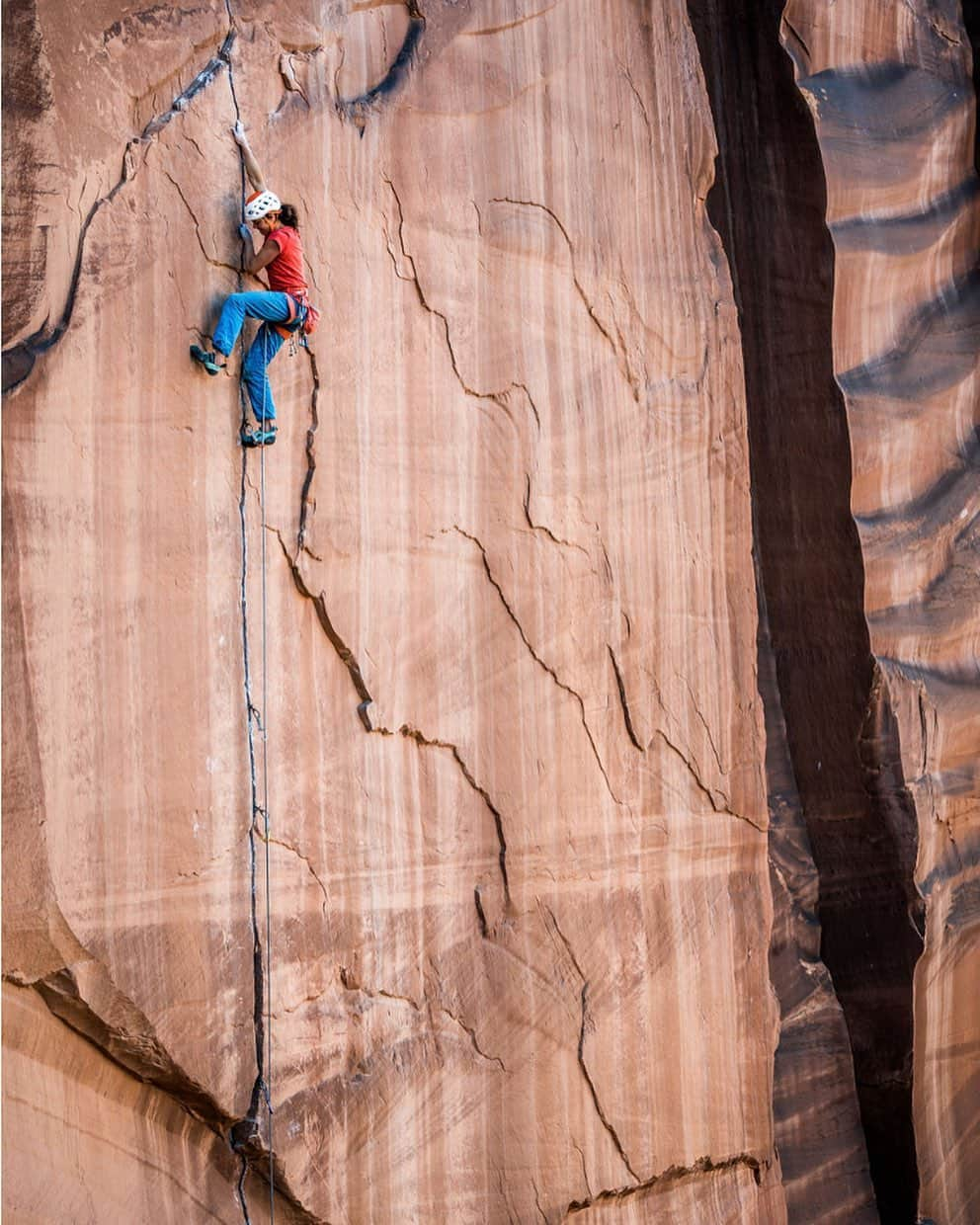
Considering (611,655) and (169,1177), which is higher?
(611,655)

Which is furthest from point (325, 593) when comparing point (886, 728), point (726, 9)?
point (726, 9)

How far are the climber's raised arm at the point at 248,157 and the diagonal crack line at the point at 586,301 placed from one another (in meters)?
0.46

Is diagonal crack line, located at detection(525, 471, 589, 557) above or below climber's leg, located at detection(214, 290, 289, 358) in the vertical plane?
below

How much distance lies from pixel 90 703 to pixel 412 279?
917 millimetres

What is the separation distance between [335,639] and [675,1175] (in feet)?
3.90

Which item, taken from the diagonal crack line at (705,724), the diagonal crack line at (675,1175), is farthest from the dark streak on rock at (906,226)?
the diagonal crack line at (675,1175)

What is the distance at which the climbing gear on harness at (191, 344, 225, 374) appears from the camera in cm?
203

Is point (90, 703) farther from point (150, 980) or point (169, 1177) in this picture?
point (169, 1177)

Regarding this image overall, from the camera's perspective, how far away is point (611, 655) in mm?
2490

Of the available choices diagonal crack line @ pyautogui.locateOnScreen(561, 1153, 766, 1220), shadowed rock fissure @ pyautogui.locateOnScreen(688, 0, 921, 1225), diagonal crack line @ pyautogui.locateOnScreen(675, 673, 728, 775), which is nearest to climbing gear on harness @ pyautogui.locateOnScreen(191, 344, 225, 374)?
diagonal crack line @ pyautogui.locateOnScreen(675, 673, 728, 775)

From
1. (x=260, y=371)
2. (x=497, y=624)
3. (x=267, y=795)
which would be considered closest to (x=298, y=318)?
(x=260, y=371)

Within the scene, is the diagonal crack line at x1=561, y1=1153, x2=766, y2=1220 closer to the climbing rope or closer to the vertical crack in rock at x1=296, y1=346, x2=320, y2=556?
the climbing rope

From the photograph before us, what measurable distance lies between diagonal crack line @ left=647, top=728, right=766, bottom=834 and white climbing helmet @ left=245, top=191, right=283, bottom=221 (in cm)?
116

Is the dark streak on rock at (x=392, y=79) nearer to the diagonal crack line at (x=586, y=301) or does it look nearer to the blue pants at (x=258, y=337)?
the diagonal crack line at (x=586, y=301)
